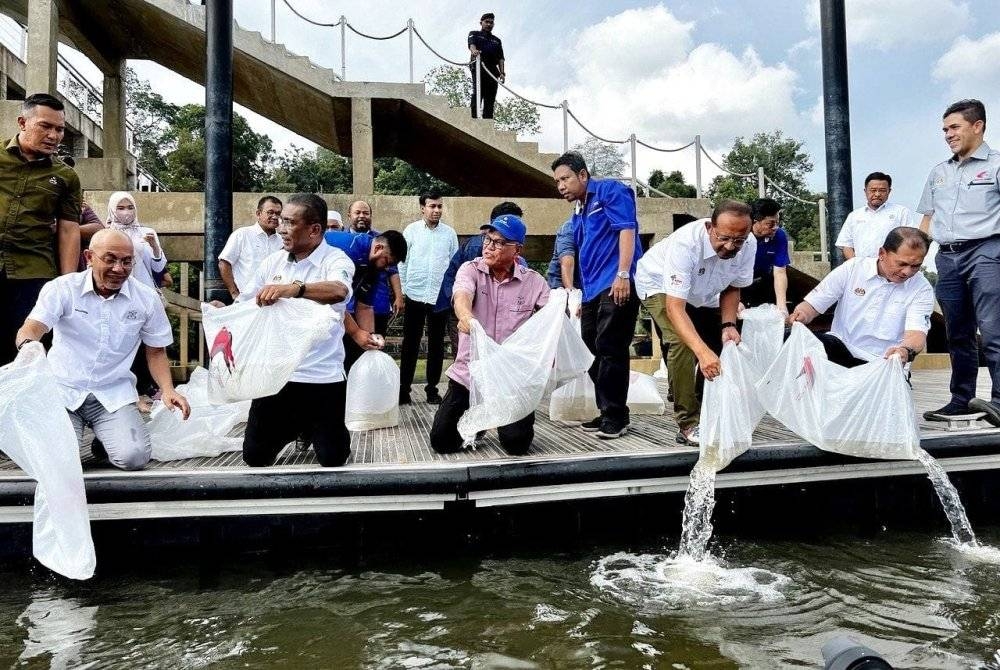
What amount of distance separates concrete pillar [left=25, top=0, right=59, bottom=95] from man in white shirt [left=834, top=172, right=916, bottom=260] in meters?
10.2

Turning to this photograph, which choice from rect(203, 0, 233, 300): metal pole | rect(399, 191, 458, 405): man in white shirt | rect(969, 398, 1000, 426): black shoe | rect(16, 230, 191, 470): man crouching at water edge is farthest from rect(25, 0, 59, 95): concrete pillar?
rect(969, 398, 1000, 426): black shoe

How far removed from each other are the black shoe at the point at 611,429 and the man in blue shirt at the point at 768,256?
1668 mm

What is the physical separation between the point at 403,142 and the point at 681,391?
33.1 feet

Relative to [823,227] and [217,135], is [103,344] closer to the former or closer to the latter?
[217,135]

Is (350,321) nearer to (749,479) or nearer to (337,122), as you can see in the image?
(749,479)

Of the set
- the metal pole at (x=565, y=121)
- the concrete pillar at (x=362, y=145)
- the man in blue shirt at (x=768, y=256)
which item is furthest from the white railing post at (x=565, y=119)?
the man in blue shirt at (x=768, y=256)

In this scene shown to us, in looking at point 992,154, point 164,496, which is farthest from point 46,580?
point 992,154

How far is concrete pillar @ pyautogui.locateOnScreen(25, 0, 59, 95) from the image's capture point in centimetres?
978

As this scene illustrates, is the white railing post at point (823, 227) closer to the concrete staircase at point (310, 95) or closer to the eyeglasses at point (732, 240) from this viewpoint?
the concrete staircase at point (310, 95)

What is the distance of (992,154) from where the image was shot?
439cm

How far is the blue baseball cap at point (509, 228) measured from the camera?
391 centimetres

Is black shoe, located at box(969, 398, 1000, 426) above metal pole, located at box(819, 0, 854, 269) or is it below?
below

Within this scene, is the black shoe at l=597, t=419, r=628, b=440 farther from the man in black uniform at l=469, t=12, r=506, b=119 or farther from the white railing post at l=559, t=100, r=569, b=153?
the man in black uniform at l=469, t=12, r=506, b=119

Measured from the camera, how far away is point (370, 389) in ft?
14.9
